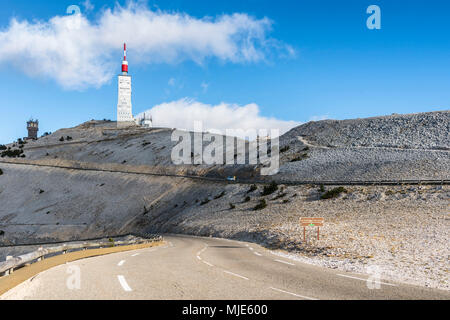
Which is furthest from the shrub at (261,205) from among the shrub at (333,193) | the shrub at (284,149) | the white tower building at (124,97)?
the white tower building at (124,97)

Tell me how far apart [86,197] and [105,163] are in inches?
1008

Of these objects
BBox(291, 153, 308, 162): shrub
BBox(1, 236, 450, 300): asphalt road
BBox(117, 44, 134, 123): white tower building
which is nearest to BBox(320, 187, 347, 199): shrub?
BBox(291, 153, 308, 162): shrub

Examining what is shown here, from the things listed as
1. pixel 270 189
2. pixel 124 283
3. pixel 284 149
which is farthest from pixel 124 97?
pixel 124 283

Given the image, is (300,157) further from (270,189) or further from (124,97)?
(124,97)

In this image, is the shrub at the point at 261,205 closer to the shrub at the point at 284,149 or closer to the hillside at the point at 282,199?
the hillside at the point at 282,199

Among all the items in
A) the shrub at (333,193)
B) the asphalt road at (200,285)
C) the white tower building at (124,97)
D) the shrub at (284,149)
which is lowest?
the asphalt road at (200,285)

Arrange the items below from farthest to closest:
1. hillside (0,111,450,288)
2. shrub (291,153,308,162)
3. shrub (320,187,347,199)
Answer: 1. shrub (291,153,308,162)
2. shrub (320,187,347,199)
3. hillside (0,111,450,288)

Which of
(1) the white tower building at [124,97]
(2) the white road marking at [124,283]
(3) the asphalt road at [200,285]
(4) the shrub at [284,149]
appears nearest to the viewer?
(3) the asphalt road at [200,285]

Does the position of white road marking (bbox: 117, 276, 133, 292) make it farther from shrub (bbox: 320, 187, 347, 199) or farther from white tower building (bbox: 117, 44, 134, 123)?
white tower building (bbox: 117, 44, 134, 123)

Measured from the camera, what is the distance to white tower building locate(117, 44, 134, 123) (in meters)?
161

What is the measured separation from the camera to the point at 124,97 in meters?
162

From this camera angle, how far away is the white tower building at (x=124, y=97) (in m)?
161

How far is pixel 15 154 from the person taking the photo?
122312mm

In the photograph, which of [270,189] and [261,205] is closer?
[261,205]
